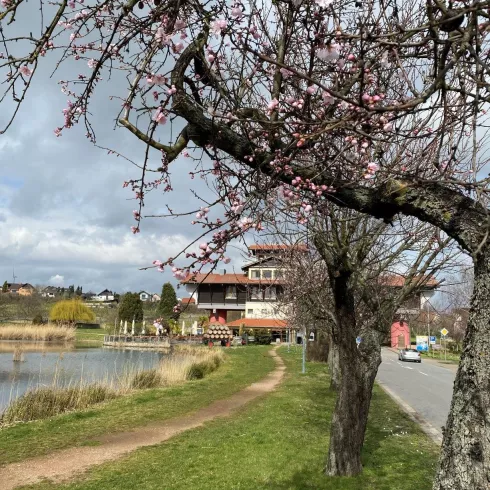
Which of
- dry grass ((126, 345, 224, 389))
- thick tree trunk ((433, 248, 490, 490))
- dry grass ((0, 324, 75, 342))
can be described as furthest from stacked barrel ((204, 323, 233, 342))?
thick tree trunk ((433, 248, 490, 490))

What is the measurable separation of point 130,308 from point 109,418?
53769 mm

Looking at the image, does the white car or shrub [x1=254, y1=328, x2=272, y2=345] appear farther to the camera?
shrub [x1=254, y1=328, x2=272, y2=345]

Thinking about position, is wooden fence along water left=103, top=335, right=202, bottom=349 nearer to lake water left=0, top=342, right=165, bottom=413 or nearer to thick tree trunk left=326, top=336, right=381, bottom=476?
lake water left=0, top=342, right=165, bottom=413

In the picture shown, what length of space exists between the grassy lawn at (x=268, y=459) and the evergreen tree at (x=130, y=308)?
53858 millimetres

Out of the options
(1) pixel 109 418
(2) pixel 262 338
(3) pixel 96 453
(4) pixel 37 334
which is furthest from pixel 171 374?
(2) pixel 262 338

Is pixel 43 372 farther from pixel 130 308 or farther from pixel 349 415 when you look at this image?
pixel 130 308

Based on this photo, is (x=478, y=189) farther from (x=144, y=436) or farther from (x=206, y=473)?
(x=144, y=436)

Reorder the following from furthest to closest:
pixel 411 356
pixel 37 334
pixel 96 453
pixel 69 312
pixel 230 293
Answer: pixel 69 312 < pixel 230 293 < pixel 37 334 < pixel 411 356 < pixel 96 453

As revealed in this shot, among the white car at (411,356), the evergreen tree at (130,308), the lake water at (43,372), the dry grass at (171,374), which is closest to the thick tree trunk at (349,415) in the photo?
the lake water at (43,372)

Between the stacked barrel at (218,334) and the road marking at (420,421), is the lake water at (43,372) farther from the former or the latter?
the stacked barrel at (218,334)

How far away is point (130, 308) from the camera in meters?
64.6

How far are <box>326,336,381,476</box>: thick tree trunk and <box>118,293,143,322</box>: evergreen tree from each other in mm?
58986

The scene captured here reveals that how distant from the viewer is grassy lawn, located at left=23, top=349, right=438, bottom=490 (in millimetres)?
6809

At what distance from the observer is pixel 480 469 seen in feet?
10.4
